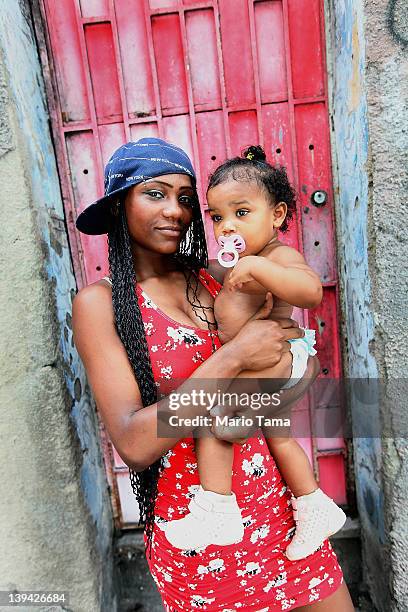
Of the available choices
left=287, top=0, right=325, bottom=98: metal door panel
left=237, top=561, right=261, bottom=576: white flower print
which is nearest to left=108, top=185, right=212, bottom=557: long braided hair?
left=237, top=561, right=261, bottom=576: white flower print

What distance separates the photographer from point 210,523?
142 cm

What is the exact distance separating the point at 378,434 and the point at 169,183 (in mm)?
1436

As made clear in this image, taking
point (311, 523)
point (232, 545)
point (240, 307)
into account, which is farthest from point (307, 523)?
point (240, 307)

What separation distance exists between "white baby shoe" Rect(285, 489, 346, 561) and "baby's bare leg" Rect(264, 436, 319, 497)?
1.1 inches

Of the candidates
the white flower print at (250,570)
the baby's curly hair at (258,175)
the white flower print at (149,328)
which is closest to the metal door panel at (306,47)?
the baby's curly hair at (258,175)

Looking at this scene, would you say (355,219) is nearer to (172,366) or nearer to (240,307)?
(240,307)

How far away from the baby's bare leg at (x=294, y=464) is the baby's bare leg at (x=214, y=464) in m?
0.24

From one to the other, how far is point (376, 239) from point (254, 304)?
652 mm

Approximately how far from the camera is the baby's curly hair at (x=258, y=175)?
5.19ft

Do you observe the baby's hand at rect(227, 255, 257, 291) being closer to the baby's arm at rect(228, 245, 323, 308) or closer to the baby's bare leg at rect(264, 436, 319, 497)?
the baby's arm at rect(228, 245, 323, 308)

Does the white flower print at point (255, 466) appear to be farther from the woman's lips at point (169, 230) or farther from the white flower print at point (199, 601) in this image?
the woman's lips at point (169, 230)

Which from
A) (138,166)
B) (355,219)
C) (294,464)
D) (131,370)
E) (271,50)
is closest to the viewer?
(131,370)

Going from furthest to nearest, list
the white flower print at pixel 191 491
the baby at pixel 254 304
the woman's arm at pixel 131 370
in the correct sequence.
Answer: the white flower print at pixel 191 491 → the baby at pixel 254 304 → the woman's arm at pixel 131 370

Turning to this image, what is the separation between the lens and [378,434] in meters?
2.05
